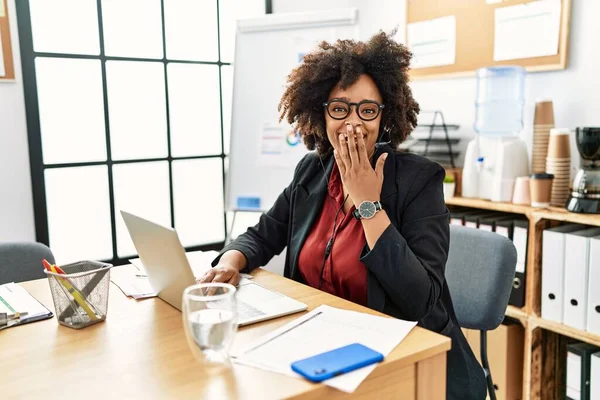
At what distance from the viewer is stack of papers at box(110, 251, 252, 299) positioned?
4.66 feet

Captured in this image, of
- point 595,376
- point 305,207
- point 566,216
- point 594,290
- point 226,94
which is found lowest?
point 595,376

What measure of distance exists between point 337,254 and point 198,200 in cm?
191

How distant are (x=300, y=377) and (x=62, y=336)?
1.77 feet

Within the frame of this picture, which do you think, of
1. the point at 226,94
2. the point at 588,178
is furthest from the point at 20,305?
the point at 226,94

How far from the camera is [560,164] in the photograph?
2.25 metres

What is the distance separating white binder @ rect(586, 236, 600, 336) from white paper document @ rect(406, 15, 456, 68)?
121cm

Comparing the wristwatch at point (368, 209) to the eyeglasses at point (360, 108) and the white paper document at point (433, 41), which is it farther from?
the white paper document at point (433, 41)

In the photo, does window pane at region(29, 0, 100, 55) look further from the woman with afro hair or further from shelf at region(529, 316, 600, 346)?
shelf at region(529, 316, 600, 346)

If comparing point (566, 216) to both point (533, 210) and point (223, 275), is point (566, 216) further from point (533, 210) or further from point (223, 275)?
point (223, 275)

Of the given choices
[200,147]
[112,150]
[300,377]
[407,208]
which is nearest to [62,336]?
[300,377]

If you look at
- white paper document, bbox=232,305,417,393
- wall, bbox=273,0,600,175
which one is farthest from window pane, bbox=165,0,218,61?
white paper document, bbox=232,305,417,393

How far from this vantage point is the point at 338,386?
2.89ft

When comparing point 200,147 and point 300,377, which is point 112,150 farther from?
point 300,377

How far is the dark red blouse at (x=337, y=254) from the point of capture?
1441 mm
